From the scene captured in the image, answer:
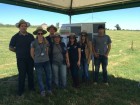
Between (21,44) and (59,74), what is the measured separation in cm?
175

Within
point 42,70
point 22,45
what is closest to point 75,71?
point 42,70

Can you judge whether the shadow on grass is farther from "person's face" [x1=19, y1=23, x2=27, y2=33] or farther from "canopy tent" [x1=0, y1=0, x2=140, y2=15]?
"canopy tent" [x1=0, y1=0, x2=140, y2=15]

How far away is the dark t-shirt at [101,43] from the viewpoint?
944cm

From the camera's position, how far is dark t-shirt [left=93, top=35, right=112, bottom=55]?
944cm

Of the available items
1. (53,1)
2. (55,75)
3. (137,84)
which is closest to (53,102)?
(55,75)

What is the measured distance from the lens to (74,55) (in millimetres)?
9203

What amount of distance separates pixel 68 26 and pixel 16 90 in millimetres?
4338

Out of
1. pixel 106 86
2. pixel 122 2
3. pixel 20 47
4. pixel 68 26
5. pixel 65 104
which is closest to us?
pixel 65 104

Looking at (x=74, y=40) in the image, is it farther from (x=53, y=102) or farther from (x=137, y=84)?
(x=137, y=84)

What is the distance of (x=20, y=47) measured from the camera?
8047mm

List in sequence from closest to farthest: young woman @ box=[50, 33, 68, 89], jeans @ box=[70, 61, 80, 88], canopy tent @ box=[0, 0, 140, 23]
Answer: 1. young woman @ box=[50, 33, 68, 89]
2. jeans @ box=[70, 61, 80, 88]
3. canopy tent @ box=[0, 0, 140, 23]

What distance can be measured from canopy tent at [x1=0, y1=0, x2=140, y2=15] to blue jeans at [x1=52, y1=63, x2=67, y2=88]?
2.96 m

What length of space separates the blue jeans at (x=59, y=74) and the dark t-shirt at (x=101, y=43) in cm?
144

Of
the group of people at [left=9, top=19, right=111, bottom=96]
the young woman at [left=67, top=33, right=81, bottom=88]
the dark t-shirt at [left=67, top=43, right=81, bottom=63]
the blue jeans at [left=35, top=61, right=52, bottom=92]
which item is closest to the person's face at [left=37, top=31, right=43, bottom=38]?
the group of people at [left=9, top=19, right=111, bottom=96]
